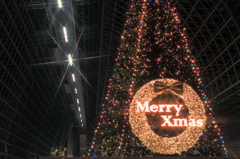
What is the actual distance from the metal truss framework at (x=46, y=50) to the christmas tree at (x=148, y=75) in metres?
9.48

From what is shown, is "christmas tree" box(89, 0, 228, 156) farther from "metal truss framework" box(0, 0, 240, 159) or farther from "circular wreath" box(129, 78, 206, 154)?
"metal truss framework" box(0, 0, 240, 159)

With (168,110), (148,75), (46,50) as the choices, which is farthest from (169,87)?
(46,50)

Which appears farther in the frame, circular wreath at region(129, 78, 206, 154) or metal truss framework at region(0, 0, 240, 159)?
metal truss framework at region(0, 0, 240, 159)

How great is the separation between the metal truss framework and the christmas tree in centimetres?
948

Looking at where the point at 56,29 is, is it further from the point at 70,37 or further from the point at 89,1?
the point at 89,1

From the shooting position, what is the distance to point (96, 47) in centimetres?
4275

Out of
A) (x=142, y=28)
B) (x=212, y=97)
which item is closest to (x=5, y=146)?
(x=142, y=28)

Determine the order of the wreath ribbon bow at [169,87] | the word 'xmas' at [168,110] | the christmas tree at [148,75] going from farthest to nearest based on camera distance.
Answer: the christmas tree at [148,75], the wreath ribbon bow at [169,87], the word 'xmas' at [168,110]

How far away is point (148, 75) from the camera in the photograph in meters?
12.2

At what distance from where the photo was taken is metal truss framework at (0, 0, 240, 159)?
1004 inches

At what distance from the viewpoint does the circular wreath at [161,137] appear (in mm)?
10773

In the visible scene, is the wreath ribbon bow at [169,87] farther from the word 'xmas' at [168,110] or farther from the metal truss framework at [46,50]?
the metal truss framework at [46,50]

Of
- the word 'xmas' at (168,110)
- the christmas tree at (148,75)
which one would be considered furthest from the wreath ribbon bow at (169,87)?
the word 'xmas' at (168,110)

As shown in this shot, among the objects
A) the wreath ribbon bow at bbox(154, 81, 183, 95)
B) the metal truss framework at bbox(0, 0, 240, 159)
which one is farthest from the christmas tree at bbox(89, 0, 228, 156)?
the metal truss framework at bbox(0, 0, 240, 159)
